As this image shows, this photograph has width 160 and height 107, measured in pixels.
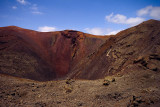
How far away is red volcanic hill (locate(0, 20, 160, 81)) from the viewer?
1047cm

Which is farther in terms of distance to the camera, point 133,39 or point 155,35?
point 133,39

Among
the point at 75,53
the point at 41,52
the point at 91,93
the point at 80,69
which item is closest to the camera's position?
the point at 91,93

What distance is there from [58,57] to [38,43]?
3653 millimetres

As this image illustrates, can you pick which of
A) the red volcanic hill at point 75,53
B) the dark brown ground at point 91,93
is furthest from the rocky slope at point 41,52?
the dark brown ground at point 91,93

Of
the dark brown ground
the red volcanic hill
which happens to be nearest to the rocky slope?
the red volcanic hill

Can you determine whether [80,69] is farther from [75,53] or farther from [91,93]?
[91,93]

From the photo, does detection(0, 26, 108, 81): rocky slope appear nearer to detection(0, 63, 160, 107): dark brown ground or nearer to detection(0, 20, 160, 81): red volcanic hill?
detection(0, 20, 160, 81): red volcanic hill

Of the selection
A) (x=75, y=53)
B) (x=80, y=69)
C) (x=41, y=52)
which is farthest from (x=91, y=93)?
(x=75, y=53)

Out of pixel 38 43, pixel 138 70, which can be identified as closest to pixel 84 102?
pixel 138 70

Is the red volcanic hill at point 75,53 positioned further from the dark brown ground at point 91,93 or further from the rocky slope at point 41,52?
the dark brown ground at point 91,93

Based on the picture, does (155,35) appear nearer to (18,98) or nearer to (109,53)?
(109,53)

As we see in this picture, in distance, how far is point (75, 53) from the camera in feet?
69.6

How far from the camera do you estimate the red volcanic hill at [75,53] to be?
10.5m

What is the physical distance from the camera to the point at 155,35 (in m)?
11.3
